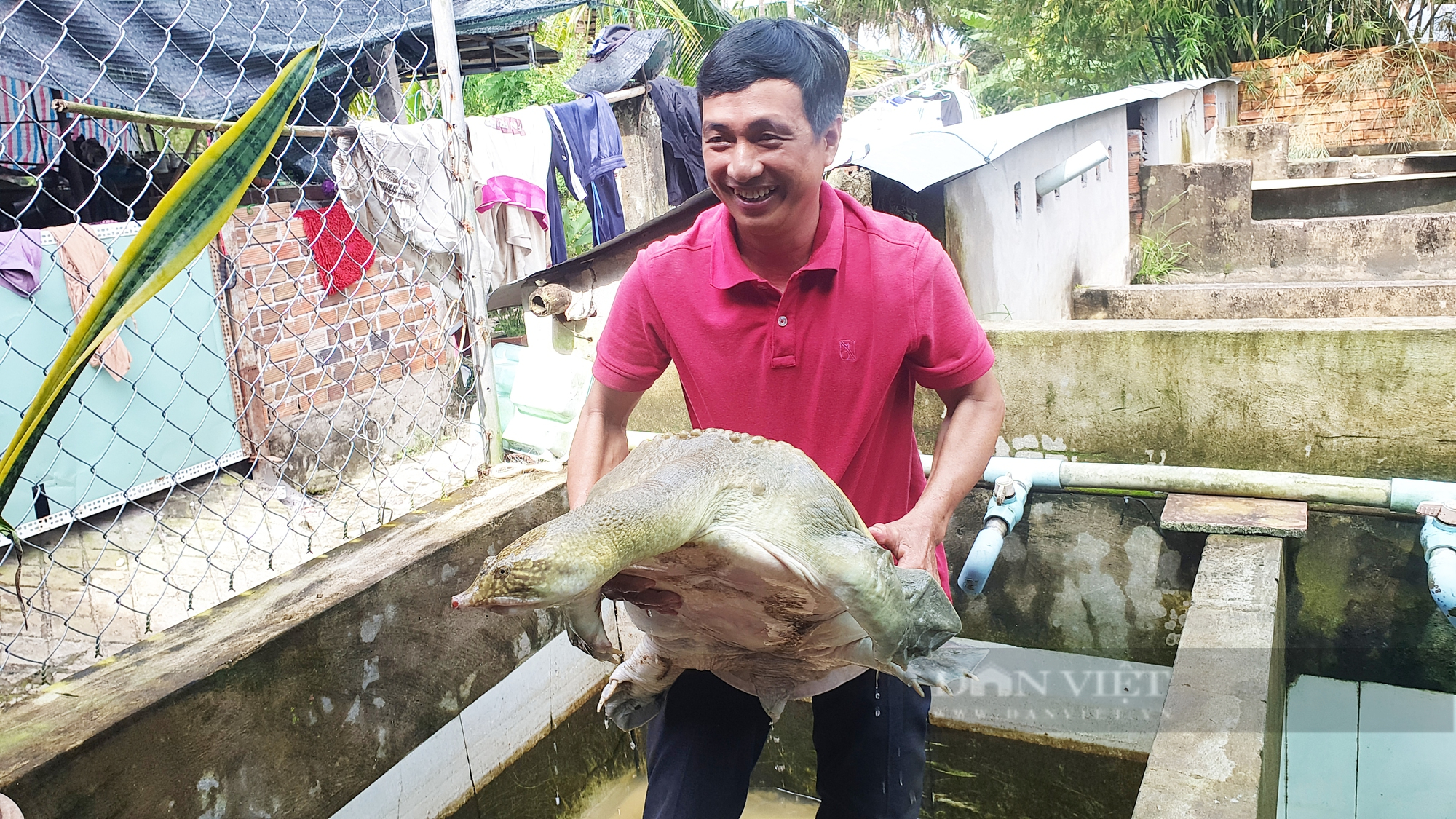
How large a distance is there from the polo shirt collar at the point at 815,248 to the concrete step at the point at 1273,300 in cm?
406

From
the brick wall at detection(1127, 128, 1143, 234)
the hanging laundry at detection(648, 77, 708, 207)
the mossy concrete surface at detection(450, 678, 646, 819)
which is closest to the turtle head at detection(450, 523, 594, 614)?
the mossy concrete surface at detection(450, 678, 646, 819)

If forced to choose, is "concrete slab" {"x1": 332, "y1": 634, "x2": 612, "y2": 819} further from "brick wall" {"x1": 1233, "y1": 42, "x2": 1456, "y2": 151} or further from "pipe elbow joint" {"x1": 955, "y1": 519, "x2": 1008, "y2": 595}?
"brick wall" {"x1": 1233, "y1": 42, "x2": 1456, "y2": 151}

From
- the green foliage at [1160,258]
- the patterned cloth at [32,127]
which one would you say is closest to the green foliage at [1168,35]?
the green foliage at [1160,258]

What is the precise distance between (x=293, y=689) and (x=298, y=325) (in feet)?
14.3

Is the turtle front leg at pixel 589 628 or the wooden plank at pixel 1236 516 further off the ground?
the turtle front leg at pixel 589 628

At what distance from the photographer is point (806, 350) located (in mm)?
1752

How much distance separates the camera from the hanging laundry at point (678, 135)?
256 inches

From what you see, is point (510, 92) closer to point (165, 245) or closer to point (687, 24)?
point (687, 24)

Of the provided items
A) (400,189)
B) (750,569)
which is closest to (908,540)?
(750,569)

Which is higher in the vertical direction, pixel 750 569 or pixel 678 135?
pixel 678 135

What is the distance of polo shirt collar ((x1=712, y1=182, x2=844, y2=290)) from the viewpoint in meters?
1.73

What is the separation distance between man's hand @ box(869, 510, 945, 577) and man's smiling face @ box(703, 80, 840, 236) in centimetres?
57

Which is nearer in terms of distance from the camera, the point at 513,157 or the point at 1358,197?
the point at 513,157

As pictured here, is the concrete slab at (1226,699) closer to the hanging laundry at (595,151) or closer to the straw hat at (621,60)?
the hanging laundry at (595,151)
